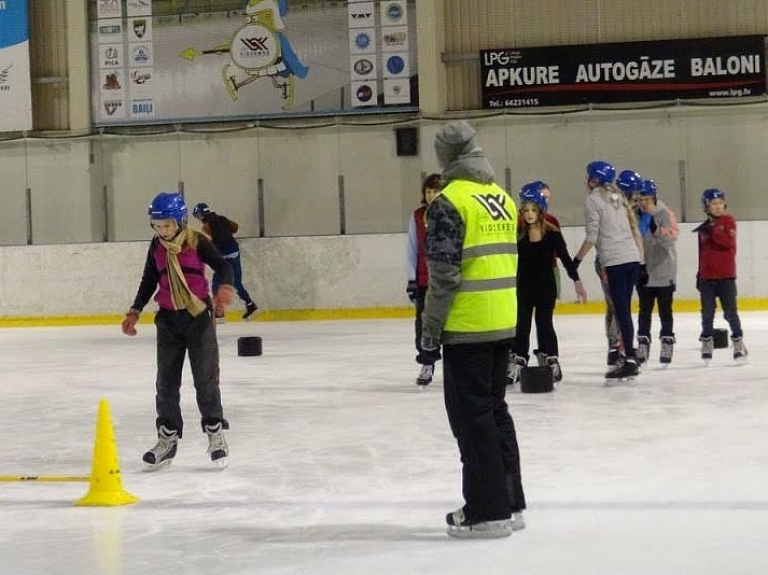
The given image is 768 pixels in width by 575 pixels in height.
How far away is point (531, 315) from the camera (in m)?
9.02

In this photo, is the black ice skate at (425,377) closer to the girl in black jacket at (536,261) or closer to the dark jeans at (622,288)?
the girl in black jacket at (536,261)

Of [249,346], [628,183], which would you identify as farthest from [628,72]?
[628,183]

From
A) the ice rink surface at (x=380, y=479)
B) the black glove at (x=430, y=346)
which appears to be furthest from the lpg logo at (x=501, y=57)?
the black glove at (x=430, y=346)

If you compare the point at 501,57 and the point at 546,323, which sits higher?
the point at 501,57

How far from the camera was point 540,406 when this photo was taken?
26.4 feet

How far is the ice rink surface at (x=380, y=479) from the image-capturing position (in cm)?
433

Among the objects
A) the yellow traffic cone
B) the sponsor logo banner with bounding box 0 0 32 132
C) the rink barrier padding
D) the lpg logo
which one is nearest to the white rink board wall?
the rink barrier padding

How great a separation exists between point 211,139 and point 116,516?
14415mm

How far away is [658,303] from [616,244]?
→ 122 centimetres

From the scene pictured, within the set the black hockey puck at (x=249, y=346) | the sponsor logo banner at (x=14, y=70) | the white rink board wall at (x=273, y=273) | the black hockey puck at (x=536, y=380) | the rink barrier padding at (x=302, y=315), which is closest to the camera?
the black hockey puck at (x=536, y=380)

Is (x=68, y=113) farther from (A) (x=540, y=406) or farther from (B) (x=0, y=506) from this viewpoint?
(B) (x=0, y=506)

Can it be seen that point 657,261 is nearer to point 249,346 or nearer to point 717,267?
point 717,267

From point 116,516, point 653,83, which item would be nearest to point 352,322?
point 653,83

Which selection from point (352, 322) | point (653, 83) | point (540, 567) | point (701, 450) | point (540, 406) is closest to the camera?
point (540, 567)
